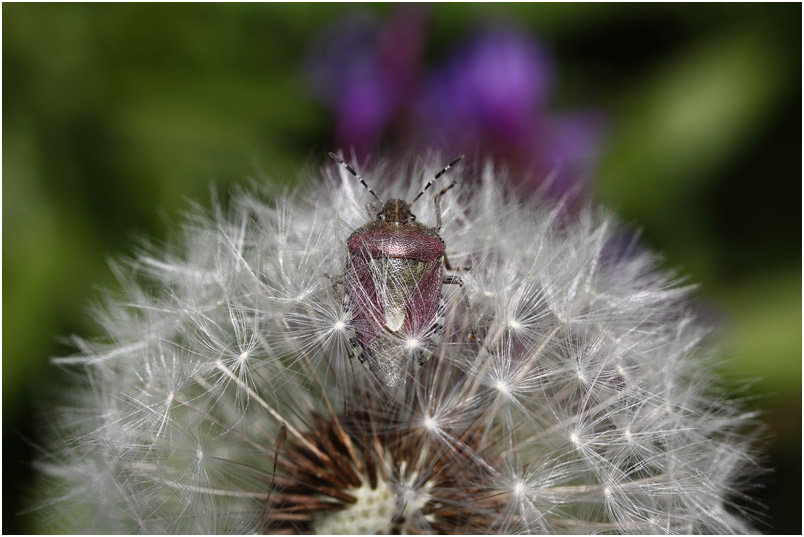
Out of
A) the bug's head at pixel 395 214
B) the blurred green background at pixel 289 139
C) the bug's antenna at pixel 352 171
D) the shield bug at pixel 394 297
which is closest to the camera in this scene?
the shield bug at pixel 394 297

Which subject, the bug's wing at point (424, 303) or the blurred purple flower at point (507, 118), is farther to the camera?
the blurred purple flower at point (507, 118)

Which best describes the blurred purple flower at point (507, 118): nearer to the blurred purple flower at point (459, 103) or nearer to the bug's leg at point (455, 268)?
the blurred purple flower at point (459, 103)

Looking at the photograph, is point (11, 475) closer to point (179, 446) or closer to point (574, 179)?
point (179, 446)

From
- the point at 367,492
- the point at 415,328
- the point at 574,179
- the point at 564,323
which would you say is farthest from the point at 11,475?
the point at 574,179

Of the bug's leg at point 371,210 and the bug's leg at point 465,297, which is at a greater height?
the bug's leg at point 371,210

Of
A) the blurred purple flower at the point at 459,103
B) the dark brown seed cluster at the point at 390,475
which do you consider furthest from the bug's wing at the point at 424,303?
the blurred purple flower at the point at 459,103

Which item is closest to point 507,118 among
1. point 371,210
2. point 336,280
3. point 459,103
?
point 459,103

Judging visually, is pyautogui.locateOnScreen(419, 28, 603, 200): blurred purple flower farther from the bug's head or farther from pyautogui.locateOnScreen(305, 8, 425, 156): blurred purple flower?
the bug's head

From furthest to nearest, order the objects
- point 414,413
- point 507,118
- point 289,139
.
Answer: point 289,139 → point 507,118 → point 414,413

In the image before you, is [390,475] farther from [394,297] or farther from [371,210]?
[371,210]
